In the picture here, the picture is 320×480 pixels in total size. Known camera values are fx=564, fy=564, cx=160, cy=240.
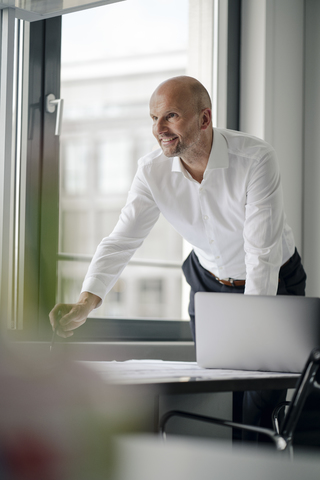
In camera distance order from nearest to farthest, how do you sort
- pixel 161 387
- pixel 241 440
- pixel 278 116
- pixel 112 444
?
pixel 112 444 → pixel 161 387 → pixel 241 440 → pixel 278 116

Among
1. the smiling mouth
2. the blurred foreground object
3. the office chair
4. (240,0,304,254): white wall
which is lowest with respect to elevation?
the office chair

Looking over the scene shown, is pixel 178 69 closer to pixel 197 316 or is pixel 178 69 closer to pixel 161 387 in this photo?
pixel 197 316

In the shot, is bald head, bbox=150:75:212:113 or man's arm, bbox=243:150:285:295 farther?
bald head, bbox=150:75:212:113

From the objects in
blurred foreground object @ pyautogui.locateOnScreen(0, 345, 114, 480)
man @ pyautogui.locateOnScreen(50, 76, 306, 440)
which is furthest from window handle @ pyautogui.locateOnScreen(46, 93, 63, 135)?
blurred foreground object @ pyautogui.locateOnScreen(0, 345, 114, 480)

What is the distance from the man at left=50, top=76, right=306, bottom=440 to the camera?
190 cm

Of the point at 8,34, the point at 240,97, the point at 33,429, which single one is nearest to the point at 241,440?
the point at 8,34

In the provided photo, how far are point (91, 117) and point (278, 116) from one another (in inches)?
48.2

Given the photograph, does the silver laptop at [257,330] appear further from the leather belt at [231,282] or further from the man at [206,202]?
the leather belt at [231,282]

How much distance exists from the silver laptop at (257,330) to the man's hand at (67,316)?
397 millimetres

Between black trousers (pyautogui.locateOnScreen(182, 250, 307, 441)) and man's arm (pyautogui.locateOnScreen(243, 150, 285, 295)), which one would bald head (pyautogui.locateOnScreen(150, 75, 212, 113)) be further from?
black trousers (pyautogui.locateOnScreen(182, 250, 307, 441))

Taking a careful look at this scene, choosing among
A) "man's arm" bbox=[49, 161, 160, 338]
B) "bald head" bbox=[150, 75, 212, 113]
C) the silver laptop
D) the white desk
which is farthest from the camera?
"bald head" bbox=[150, 75, 212, 113]

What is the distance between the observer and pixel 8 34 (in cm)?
214

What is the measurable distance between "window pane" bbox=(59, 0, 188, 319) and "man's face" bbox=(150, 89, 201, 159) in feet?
2.36

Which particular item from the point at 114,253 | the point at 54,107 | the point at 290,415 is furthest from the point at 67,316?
the point at 54,107
